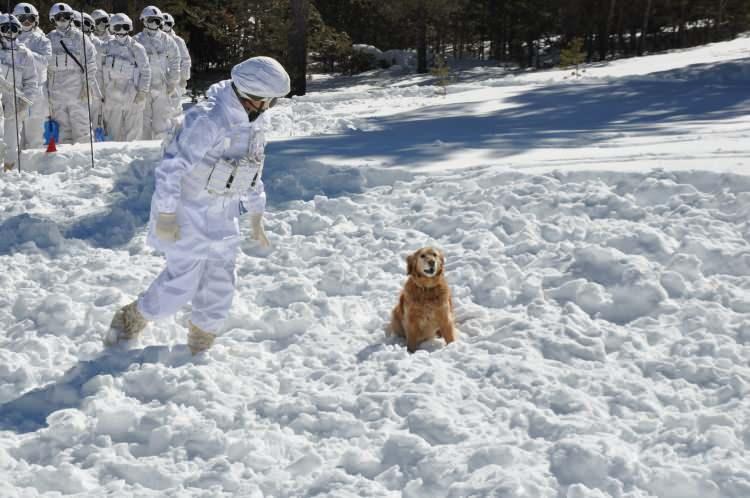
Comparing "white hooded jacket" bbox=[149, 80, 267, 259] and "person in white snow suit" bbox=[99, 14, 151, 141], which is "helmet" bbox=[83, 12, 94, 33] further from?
"white hooded jacket" bbox=[149, 80, 267, 259]

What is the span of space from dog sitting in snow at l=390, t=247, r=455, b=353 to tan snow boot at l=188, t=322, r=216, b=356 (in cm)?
125

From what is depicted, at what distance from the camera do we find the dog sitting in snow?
5.82m

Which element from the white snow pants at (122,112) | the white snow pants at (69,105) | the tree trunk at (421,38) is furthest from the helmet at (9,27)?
the tree trunk at (421,38)

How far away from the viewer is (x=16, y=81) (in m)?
11.6

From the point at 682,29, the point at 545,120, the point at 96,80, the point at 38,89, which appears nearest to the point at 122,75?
the point at 96,80

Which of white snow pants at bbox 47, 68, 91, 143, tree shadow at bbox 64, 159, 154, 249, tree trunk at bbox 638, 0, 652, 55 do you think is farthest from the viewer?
tree trunk at bbox 638, 0, 652, 55

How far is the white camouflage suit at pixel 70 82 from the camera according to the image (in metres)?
13.2

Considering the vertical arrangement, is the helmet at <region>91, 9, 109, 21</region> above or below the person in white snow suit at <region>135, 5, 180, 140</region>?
above

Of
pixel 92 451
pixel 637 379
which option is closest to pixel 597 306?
pixel 637 379

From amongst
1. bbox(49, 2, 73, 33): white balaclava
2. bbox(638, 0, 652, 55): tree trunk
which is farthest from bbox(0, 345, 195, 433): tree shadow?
bbox(638, 0, 652, 55): tree trunk

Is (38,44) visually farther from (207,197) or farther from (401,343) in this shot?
(401,343)

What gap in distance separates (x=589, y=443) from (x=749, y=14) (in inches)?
1480

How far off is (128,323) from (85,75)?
8.08 metres

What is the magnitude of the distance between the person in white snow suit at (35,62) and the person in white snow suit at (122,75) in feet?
4.77
